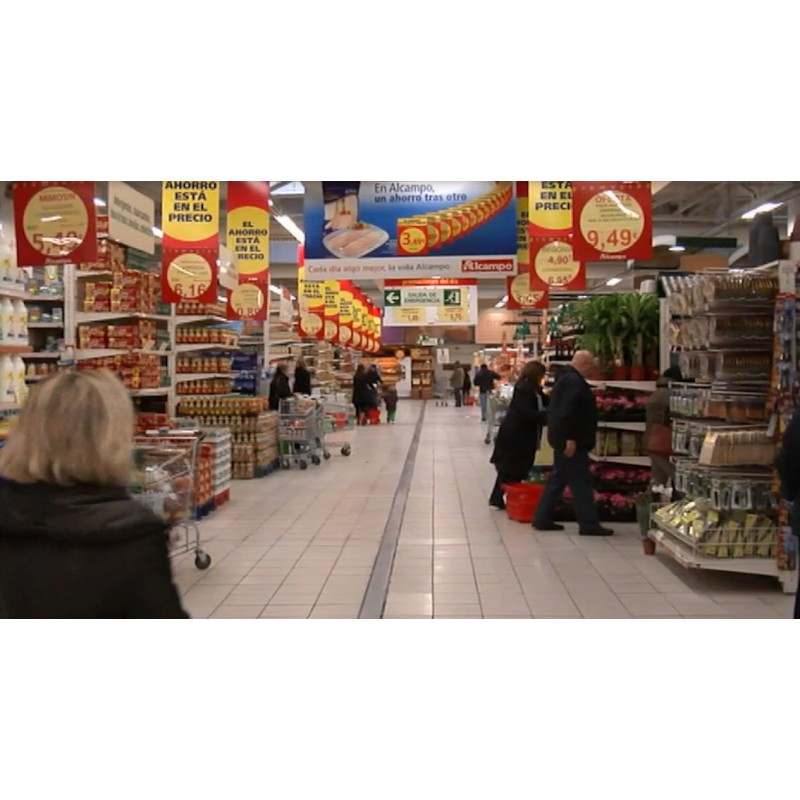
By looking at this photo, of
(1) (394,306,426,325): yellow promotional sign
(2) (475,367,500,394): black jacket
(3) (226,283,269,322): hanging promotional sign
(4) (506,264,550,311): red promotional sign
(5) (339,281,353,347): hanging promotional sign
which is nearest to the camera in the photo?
(3) (226,283,269,322): hanging promotional sign

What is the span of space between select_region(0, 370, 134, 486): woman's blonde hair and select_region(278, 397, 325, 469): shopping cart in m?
11.2

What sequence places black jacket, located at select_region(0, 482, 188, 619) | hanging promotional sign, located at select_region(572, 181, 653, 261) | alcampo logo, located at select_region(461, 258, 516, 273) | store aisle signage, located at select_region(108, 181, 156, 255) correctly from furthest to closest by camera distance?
alcampo logo, located at select_region(461, 258, 516, 273)
hanging promotional sign, located at select_region(572, 181, 653, 261)
store aisle signage, located at select_region(108, 181, 156, 255)
black jacket, located at select_region(0, 482, 188, 619)

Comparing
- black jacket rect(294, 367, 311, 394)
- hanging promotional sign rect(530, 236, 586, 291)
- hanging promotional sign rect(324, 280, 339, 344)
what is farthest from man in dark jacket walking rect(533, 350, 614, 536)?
hanging promotional sign rect(324, 280, 339, 344)

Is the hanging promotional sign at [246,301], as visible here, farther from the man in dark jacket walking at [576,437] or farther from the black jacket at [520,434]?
the man in dark jacket walking at [576,437]

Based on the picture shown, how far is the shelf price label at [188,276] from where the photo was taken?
9.68 m

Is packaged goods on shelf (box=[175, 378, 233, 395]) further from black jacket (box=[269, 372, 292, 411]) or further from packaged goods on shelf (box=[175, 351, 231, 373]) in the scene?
→ black jacket (box=[269, 372, 292, 411])

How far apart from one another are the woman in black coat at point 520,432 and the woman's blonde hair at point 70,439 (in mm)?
7167

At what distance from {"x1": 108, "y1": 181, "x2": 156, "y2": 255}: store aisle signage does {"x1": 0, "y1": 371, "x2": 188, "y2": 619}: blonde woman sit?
549 cm

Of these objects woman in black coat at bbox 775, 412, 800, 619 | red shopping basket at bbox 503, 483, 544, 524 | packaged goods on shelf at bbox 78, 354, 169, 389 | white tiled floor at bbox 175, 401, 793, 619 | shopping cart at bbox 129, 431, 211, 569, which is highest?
packaged goods on shelf at bbox 78, 354, 169, 389

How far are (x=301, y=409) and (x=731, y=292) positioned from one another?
8.72 m

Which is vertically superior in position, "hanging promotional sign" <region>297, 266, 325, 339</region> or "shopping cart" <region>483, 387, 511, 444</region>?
"hanging promotional sign" <region>297, 266, 325, 339</region>

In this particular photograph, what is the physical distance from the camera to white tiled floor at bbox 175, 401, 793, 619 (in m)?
5.69

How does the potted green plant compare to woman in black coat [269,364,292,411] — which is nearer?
the potted green plant

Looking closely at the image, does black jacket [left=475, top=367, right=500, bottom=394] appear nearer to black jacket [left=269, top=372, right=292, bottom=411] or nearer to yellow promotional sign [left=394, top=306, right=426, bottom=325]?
yellow promotional sign [left=394, top=306, right=426, bottom=325]
